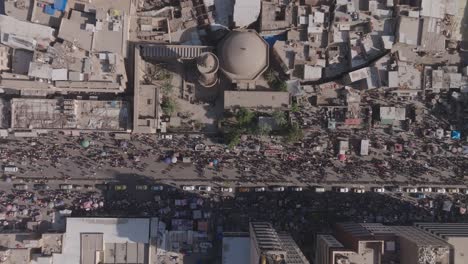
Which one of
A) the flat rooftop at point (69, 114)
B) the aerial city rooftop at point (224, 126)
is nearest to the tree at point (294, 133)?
the aerial city rooftop at point (224, 126)

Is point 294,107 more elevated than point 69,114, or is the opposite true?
point 294,107

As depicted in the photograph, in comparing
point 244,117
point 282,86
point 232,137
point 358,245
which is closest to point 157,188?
point 232,137

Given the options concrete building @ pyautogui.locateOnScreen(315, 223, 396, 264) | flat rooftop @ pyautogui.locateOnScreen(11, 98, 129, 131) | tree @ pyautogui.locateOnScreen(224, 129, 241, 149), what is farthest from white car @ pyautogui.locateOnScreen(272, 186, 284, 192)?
flat rooftop @ pyautogui.locateOnScreen(11, 98, 129, 131)

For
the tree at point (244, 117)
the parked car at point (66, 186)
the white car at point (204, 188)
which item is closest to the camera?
the tree at point (244, 117)

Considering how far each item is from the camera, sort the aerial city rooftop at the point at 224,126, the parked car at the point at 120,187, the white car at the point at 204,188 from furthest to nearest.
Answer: the white car at the point at 204,188, the parked car at the point at 120,187, the aerial city rooftop at the point at 224,126

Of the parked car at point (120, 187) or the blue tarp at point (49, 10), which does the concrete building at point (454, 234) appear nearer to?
the parked car at point (120, 187)

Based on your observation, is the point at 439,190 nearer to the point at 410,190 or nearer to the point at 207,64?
the point at 410,190

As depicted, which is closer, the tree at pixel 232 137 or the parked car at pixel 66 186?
the tree at pixel 232 137

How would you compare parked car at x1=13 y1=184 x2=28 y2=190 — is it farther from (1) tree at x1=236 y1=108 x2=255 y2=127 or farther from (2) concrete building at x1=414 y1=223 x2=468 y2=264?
(2) concrete building at x1=414 y1=223 x2=468 y2=264
